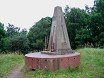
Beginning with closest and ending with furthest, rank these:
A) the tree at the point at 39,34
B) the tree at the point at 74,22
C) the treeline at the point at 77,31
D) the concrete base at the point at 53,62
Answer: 1. the concrete base at the point at 53,62
2. the treeline at the point at 77,31
3. the tree at the point at 74,22
4. the tree at the point at 39,34

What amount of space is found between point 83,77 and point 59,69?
1.74 meters

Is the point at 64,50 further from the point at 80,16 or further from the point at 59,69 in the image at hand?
the point at 80,16

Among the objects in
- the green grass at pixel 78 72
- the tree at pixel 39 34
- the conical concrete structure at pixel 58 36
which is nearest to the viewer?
the green grass at pixel 78 72

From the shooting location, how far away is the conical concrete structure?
13109 mm

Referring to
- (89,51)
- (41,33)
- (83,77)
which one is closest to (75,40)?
(41,33)

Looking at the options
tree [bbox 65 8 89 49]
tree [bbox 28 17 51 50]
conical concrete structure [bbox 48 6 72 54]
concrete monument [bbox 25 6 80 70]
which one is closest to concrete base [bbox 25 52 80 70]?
concrete monument [bbox 25 6 80 70]

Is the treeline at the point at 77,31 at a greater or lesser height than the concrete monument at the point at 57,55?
greater

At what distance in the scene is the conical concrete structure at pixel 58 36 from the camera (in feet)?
43.0

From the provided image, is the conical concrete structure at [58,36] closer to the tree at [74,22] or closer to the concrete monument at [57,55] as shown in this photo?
the concrete monument at [57,55]

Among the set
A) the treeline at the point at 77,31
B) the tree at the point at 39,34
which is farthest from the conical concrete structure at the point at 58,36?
the tree at the point at 39,34

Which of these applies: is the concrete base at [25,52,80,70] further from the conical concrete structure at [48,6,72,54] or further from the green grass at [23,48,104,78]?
the conical concrete structure at [48,6,72,54]

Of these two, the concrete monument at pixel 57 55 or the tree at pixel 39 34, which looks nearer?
the concrete monument at pixel 57 55

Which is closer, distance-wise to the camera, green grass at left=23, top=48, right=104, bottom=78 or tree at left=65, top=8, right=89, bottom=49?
green grass at left=23, top=48, right=104, bottom=78

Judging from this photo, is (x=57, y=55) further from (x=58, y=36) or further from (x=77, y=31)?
(x=77, y=31)
